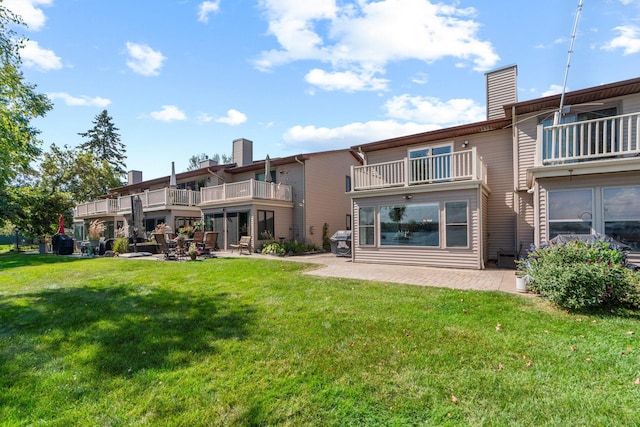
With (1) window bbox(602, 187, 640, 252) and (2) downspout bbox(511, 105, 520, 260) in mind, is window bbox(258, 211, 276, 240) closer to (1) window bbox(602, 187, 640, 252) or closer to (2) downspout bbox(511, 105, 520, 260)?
(2) downspout bbox(511, 105, 520, 260)

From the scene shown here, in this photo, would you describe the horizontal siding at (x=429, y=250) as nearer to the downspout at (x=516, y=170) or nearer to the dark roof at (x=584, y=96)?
the downspout at (x=516, y=170)

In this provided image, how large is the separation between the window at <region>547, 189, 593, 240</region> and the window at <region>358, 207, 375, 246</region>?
561 centimetres

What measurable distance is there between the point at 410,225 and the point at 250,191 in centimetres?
894

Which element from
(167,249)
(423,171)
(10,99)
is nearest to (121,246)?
(167,249)

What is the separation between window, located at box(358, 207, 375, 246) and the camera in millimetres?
11859

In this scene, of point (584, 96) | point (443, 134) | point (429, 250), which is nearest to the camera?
Result: point (584, 96)

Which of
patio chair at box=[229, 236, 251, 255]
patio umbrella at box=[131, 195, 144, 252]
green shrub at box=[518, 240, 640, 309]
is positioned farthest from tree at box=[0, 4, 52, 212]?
green shrub at box=[518, 240, 640, 309]

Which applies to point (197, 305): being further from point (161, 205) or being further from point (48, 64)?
point (161, 205)

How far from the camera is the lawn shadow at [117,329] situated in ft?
11.8

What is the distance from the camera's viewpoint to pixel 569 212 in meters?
8.16

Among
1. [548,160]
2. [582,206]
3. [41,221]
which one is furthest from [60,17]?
[41,221]

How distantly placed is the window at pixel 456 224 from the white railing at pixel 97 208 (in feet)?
82.7

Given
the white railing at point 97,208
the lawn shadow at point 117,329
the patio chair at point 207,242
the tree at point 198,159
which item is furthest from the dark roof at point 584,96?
the tree at point 198,159

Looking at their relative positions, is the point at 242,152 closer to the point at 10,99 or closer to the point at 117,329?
the point at 10,99
